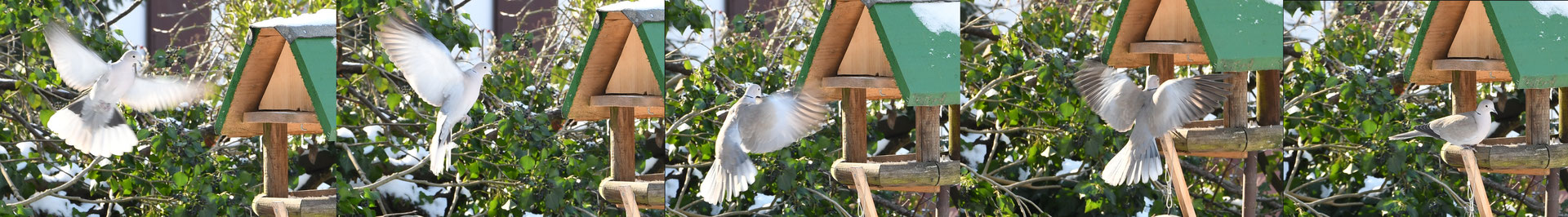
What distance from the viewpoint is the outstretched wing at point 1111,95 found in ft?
7.75

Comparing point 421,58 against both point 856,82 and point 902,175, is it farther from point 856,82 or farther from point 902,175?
point 902,175

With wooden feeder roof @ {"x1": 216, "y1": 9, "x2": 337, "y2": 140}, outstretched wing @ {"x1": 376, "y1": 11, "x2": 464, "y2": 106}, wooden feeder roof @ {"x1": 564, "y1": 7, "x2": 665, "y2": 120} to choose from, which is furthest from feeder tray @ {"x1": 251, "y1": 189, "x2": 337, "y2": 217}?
wooden feeder roof @ {"x1": 564, "y1": 7, "x2": 665, "y2": 120}

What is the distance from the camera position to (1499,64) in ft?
6.93

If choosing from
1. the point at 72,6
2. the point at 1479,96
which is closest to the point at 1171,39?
the point at 1479,96

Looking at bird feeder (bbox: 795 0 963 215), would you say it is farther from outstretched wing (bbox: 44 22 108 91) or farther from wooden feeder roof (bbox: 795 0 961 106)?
outstretched wing (bbox: 44 22 108 91)

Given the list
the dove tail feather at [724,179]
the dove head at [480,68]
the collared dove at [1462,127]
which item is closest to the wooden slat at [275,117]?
the dove head at [480,68]

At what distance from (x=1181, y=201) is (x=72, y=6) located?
2302 millimetres

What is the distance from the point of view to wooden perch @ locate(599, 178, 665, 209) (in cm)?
243

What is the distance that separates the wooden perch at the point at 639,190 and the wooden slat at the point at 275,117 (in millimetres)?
598

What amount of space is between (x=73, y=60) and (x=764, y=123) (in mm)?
1451

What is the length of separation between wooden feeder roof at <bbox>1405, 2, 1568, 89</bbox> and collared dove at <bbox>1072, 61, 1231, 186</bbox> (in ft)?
1.11

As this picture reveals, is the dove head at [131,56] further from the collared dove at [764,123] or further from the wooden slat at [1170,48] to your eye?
the wooden slat at [1170,48]

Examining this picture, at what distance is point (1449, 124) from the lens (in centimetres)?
221

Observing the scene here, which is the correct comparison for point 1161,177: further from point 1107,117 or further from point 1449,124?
point 1449,124
